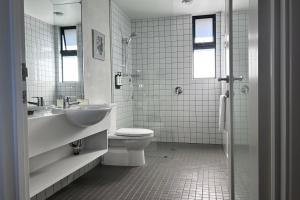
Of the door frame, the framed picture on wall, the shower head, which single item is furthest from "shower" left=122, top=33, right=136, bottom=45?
the door frame

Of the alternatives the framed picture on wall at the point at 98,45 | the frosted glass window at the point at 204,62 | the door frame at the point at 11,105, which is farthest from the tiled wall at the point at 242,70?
the frosted glass window at the point at 204,62

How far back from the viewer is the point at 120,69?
370 cm

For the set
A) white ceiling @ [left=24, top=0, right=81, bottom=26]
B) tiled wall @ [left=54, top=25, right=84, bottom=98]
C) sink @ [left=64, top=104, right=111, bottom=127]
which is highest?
white ceiling @ [left=24, top=0, right=81, bottom=26]

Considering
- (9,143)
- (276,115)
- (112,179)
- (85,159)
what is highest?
(276,115)

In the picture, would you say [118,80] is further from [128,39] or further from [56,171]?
[56,171]

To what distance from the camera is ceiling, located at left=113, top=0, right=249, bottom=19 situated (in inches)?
139

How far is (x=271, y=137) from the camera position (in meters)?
0.57

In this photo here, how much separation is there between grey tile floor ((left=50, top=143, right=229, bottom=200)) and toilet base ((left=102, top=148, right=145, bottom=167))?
0.10m

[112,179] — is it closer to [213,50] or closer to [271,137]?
[271,137]

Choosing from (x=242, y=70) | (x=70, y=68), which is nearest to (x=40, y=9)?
(x=70, y=68)

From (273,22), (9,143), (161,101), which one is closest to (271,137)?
(273,22)

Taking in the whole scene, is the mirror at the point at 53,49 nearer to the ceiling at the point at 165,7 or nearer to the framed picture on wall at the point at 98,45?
the framed picture on wall at the point at 98,45

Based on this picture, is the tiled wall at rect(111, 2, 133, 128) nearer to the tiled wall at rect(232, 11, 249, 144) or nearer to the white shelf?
the white shelf

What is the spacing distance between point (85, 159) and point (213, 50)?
2.81 metres
